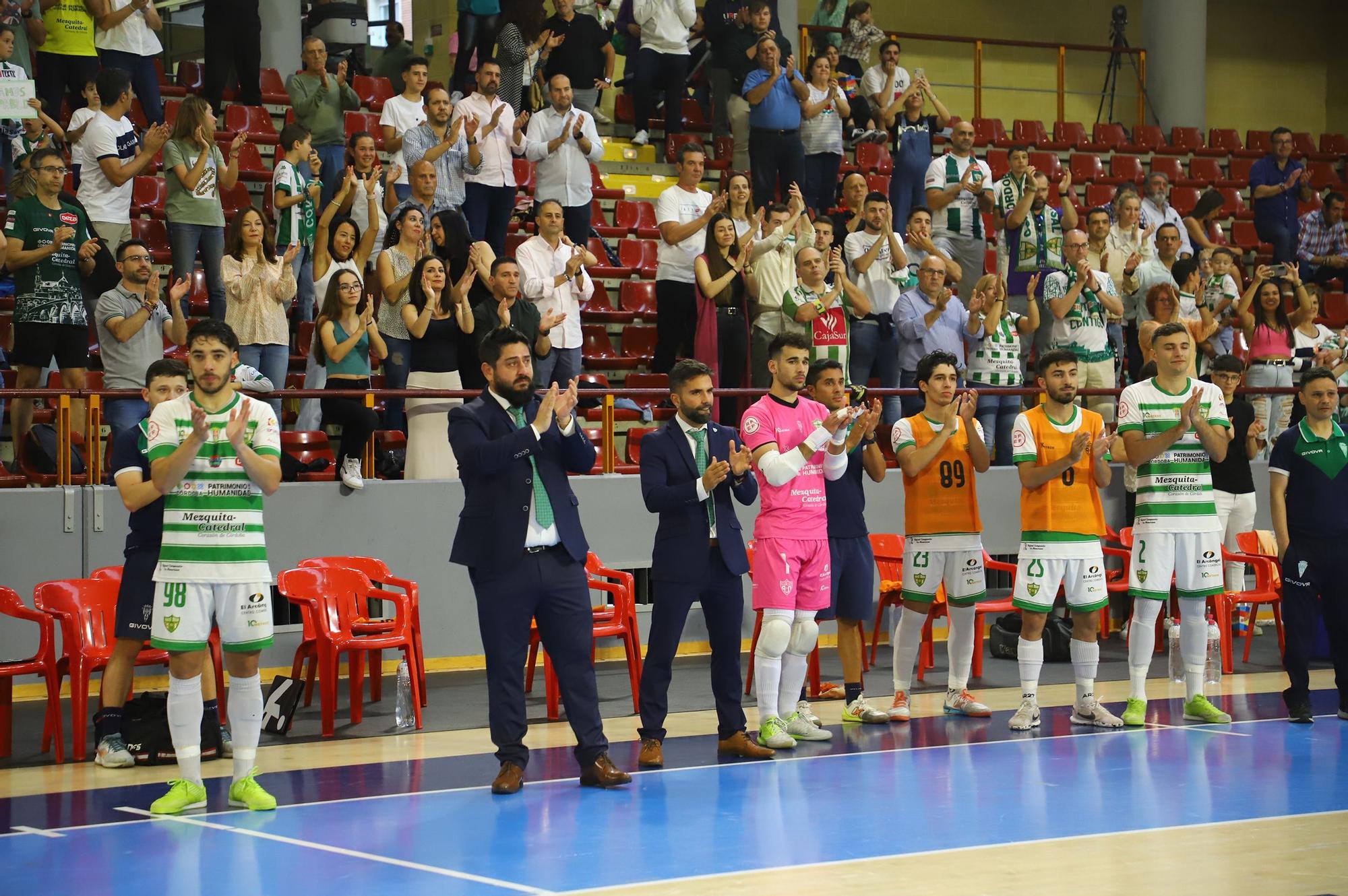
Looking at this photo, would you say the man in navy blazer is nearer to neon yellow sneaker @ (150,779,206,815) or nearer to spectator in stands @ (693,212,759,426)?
neon yellow sneaker @ (150,779,206,815)

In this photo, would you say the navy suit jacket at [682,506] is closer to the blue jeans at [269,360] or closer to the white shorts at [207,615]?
the white shorts at [207,615]

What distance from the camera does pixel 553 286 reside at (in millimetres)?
11805

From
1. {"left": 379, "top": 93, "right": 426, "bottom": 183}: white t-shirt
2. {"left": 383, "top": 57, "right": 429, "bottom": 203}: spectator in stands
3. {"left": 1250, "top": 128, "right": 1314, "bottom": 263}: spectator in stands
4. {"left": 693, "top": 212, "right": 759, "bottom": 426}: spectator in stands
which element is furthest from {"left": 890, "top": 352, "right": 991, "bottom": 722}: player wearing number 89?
{"left": 1250, "top": 128, "right": 1314, "bottom": 263}: spectator in stands

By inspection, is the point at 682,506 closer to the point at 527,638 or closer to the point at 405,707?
the point at 527,638

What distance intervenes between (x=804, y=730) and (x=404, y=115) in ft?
22.3

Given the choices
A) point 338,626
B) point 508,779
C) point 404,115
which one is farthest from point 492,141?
point 508,779

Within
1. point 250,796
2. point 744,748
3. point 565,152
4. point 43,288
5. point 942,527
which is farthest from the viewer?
point 565,152

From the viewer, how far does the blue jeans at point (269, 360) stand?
10.9m

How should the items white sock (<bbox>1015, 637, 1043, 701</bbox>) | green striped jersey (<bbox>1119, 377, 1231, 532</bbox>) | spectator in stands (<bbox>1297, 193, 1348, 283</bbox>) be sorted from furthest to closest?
spectator in stands (<bbox>1297, 193, 1348, 283</bbox>) → green striped jersey (<bbox>1119, 377, 1231, 532</bbox>) → white sock (<bbox>1015, 637, 1043, 701</bbox>)

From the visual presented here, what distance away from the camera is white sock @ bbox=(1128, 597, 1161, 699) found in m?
8.91

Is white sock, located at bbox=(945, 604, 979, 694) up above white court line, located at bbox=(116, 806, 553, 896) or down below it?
above

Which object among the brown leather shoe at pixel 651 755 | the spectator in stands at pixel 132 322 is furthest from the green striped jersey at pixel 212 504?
the spectator in stands at pixel 132 322


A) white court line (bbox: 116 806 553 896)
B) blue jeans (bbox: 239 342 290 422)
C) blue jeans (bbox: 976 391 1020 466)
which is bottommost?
white court line (bbox: 116 806 553 896)

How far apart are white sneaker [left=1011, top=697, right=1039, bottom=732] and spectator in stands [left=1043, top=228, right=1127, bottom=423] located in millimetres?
4989
